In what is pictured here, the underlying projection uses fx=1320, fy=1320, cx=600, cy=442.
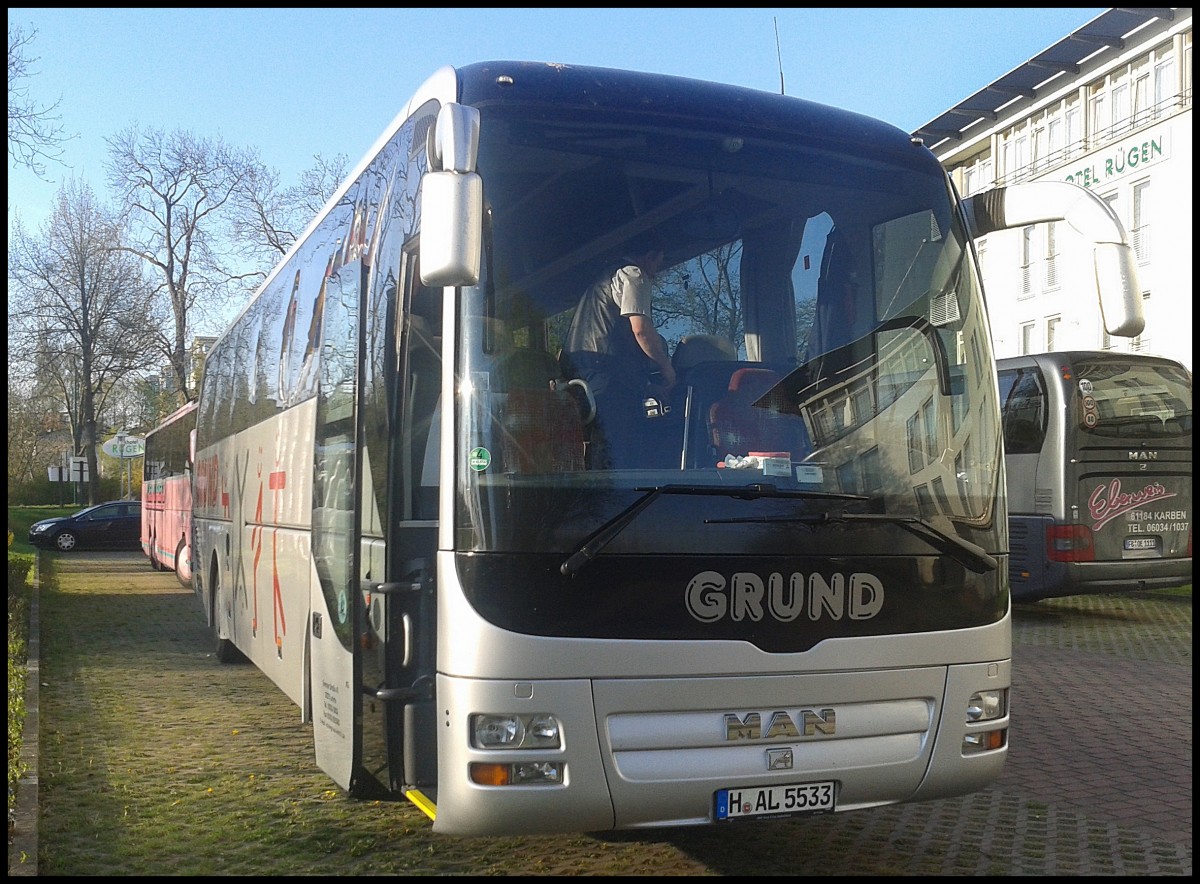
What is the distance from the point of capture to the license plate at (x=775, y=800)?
4867mm

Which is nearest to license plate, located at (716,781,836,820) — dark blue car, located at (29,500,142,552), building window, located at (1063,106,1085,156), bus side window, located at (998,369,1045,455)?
bus side window, located at (998,369,1045,455)

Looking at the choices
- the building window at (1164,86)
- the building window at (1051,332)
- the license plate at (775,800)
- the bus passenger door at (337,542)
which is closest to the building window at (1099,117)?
the building window at (1164,86)

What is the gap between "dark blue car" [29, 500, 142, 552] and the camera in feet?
121

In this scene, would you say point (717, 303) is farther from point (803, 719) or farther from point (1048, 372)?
point (1048, 372)

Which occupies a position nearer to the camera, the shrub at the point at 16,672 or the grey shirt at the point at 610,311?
the grey shirt at the point at 610,311

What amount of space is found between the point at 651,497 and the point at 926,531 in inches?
46.3

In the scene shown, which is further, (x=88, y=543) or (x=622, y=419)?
(x=88, y=543)

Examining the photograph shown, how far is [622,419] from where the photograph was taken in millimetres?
4926

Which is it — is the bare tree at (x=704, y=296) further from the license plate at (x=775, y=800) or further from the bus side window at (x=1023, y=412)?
the bus side window at (x=1023, y=412)

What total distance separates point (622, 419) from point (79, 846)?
11.7ft

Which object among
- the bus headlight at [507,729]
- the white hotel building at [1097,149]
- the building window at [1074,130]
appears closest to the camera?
the bus headlight at [507,729]

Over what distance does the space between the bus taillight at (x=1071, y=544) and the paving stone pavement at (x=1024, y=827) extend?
4.60 m

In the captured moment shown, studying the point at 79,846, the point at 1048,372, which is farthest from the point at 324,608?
the point at 1048,372

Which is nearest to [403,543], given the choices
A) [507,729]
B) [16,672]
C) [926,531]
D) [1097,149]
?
[507,729]
